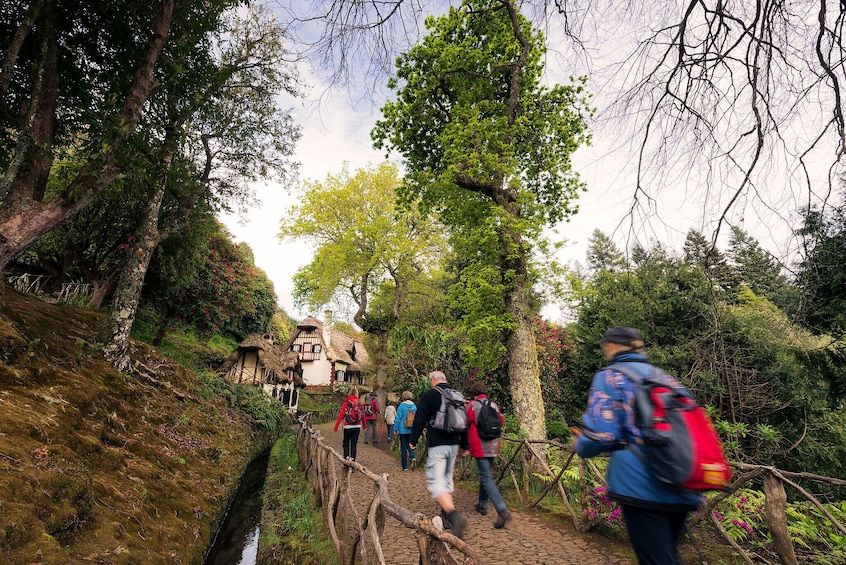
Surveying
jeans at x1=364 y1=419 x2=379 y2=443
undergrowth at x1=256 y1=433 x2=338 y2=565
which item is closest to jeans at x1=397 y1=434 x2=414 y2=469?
undergrowth at x1=256 y1=433 x2=338 y2=565

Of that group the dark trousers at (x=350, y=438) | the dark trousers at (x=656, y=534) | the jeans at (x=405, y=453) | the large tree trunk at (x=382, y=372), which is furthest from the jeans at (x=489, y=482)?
the large tree trunk at (x=382, y=372)

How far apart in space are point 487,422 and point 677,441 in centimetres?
366

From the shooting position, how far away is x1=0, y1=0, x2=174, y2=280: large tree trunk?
499cm

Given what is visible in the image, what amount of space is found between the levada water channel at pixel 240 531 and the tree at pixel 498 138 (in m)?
5.92

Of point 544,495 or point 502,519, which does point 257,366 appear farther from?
point 502,519

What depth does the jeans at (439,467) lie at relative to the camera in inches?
178

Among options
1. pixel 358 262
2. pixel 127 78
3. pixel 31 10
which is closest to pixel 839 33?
pixel 31 10

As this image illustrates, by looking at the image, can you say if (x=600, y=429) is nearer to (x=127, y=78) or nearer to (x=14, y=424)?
(x=14, y=424)

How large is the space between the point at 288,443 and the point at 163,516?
10.9 m

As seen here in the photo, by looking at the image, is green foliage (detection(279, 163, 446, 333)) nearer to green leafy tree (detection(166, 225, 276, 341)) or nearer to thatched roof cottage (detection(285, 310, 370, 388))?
green leafy tree (detection(166, 225, 276, 341))

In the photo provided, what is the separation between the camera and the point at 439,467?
456 centimetres

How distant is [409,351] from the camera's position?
62.2 feet

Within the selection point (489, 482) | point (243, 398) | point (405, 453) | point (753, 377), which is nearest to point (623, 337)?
point (489, 482)

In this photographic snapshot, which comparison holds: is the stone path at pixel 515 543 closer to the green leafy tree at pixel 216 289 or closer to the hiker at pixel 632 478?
the hiker at pixel 632 478
